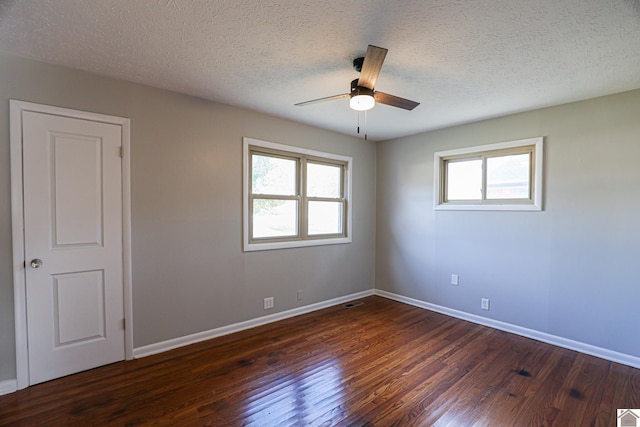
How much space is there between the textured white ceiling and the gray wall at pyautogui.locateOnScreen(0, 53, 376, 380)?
19 centimetres

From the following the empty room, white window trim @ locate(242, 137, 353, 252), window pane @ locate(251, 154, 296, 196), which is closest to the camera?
Answer: the empty room

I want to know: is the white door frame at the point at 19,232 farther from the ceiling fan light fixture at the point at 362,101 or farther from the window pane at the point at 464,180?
the window pane at the point at 464,180

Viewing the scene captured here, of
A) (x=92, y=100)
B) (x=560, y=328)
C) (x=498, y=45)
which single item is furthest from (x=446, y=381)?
Answer: (x=92, y=100)

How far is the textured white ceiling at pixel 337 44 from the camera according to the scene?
5.44ft

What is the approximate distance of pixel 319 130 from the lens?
410cm

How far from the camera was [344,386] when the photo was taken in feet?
7.66

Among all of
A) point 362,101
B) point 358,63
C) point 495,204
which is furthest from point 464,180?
point 358,63

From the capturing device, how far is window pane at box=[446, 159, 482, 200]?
3.82 metres

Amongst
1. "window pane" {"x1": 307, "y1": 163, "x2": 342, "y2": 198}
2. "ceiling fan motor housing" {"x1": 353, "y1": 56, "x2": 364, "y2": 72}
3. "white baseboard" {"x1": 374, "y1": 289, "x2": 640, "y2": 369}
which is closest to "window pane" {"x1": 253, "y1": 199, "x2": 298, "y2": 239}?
"window pane" {"x1": 307, "y1": 163, "x2": 342, "y2": 198}

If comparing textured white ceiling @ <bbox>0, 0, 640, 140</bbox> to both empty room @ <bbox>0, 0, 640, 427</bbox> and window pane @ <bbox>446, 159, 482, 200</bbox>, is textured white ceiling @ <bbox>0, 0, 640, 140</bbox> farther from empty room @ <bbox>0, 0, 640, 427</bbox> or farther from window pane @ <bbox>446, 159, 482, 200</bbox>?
window pane @ <bbox>446, 159, 482, 200</bbox>

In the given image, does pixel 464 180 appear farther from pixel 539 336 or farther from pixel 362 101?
pixel 362 101

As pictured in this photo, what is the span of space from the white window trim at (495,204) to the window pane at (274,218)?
1.97 metres

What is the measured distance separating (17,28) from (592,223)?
4.83 meters

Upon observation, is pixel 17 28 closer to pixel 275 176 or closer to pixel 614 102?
pixel 275 176
